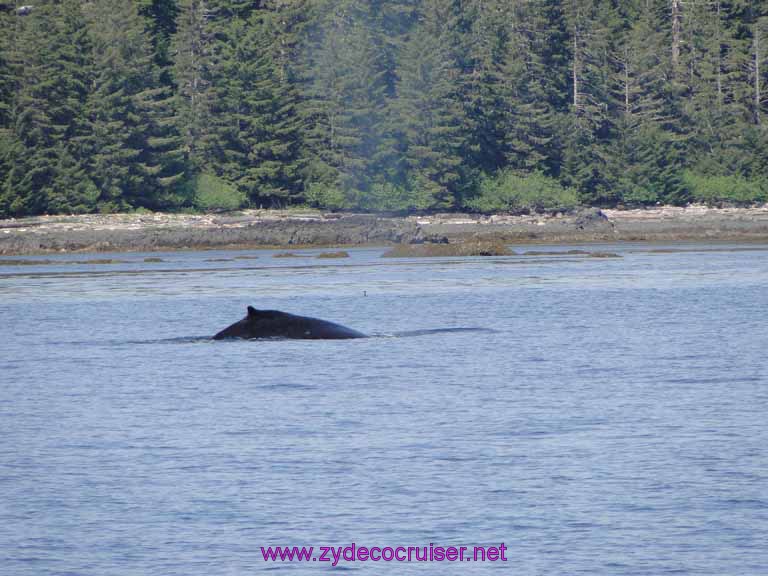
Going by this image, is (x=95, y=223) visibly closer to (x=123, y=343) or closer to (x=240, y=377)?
(x=123, y=343)

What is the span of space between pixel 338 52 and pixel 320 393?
294 ft

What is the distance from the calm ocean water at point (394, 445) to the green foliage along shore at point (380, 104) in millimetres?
60170

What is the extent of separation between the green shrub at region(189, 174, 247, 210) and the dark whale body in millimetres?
67154

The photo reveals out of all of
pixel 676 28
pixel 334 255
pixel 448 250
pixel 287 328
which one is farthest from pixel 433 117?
pixel 287 328

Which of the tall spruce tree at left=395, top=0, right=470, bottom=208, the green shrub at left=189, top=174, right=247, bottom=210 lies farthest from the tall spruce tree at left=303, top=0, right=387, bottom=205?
the green shrub at left=189, top=174, right=247, bottom=210

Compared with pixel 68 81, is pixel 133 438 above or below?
below

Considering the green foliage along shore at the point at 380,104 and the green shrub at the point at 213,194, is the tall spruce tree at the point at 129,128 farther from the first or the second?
the green shrub at the point at 213,194

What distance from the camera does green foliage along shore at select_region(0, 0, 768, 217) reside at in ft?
315

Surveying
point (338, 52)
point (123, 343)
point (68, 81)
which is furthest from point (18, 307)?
point (338, 52)

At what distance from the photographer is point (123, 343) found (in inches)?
1278

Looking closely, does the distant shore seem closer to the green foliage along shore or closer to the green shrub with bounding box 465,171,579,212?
the green shrub with bounding box 465,171,579,212

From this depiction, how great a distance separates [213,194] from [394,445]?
269 ft

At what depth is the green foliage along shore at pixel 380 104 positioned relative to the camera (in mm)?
96062

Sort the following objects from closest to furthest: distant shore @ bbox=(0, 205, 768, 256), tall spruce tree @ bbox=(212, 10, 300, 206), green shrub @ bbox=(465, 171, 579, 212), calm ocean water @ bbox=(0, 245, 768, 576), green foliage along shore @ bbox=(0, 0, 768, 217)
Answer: calm ocean water @ bbox=(0, 245, 768, 576) → distant shore @ bbox=(0, 205, 768, 256) → green foliage along shore @ bbox=(0, 0, 768, 217) → tall spruce tree @ bbox=(212, 10, 300, 206) → green shrub @ bbox=(465, 171, 579, 212)
